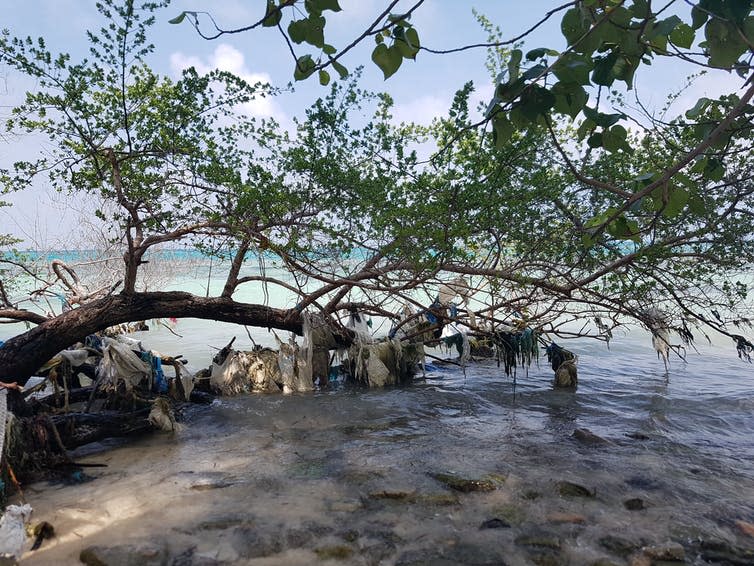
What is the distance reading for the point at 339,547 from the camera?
8.85 ft

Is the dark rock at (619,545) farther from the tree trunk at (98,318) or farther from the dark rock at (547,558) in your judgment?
the tree trunk at (98,318)

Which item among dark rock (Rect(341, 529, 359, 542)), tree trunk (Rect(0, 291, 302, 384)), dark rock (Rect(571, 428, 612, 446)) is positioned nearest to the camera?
dark rock (Rect(341, 529, 359, 542))

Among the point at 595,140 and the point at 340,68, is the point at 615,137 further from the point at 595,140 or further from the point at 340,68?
the point at 340,68

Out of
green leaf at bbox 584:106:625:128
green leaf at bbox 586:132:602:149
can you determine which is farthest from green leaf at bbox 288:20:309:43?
green leaf at bbox 586:132:602:149

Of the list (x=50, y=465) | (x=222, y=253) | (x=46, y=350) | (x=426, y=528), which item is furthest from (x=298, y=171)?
(x=426, y=528)

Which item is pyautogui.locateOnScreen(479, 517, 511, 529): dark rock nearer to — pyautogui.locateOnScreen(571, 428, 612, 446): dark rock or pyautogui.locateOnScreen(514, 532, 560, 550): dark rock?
pyautogui.locateOnScreen(514, 532, 560, 550): dark rock

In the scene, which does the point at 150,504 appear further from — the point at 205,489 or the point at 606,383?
the point at 606,383

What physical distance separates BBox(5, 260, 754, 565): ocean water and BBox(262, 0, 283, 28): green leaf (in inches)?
99.7

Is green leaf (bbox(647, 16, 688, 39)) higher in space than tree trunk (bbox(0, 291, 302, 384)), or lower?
higher

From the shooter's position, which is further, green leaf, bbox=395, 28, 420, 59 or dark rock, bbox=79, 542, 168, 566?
dark rock, bbox=79, 542, 168, 566

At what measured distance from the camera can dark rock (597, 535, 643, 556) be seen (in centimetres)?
264

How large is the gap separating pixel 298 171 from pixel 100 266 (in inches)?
276

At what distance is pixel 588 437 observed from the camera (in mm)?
4551

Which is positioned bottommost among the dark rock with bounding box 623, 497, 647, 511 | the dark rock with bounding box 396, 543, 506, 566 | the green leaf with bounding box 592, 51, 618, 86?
the dark rock with bounding box 396, 543, 506, 566
